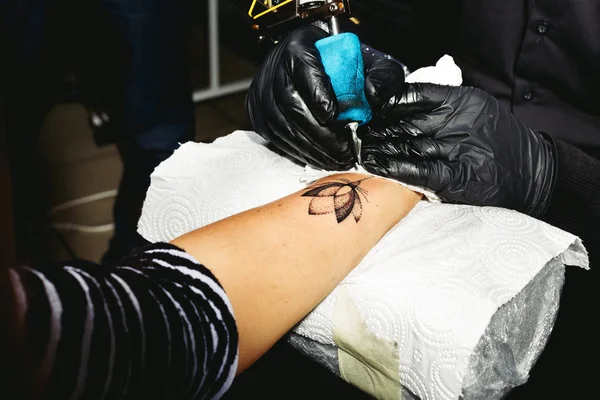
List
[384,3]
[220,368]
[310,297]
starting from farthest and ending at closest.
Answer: [384,3], [310,297], [220,368]

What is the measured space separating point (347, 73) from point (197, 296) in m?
0.42

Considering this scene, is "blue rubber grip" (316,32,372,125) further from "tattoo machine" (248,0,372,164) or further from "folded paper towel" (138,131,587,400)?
"folded paper towel" (138,131,587,400)

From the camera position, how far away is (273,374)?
1.08 metres

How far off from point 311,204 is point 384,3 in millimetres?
637

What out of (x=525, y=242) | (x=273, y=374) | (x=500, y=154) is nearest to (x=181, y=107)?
(x=273, y=374)

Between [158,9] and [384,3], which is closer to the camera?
[384,3]

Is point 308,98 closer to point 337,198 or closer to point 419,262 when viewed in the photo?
point 337,198

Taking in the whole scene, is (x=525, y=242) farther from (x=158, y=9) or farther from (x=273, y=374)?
(x=158, y=9)

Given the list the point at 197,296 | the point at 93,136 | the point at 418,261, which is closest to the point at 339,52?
the point at 418,261

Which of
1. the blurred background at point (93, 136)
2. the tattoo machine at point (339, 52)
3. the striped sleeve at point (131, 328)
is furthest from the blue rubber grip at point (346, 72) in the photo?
the blurred background at point (93, 136)

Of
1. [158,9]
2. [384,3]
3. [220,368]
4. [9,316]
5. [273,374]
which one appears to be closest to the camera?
[9,316]

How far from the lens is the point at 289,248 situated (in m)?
0.78

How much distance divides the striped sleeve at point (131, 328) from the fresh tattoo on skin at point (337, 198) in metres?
0.23

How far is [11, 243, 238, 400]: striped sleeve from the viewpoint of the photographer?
49 centimetres
